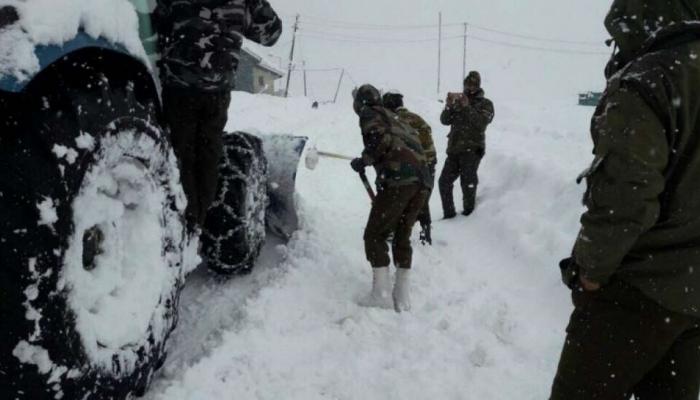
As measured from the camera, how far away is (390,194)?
4039mm

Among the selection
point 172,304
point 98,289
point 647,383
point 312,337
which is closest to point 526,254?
point 312,337

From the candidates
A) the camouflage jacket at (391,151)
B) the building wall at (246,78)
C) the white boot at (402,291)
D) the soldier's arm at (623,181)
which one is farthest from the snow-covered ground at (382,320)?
the building wall at (246,78)

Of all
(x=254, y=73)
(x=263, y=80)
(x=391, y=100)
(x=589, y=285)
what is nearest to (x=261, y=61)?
(x=254, y=73)

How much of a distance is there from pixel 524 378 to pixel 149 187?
7.04ft


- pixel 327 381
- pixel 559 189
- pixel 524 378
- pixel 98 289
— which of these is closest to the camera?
pixel 98 289

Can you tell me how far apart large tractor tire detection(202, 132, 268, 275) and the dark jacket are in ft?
6.84

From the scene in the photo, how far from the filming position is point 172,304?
230 centimetres

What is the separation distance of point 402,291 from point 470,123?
3.59 metres

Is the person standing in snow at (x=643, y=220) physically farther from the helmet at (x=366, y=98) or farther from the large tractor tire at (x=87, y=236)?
the helmet at (x=366, y=98)

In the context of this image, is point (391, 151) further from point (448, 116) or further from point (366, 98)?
point (448, 116)

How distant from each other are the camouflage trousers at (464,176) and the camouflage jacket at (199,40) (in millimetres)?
4802

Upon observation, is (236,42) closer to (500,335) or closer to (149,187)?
(149,187)

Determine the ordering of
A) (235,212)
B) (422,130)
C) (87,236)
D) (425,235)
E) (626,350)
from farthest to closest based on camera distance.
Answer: (422,130), (425,235), (235,212), (87,236), (626,350)

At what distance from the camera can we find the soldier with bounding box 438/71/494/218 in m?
6.99
